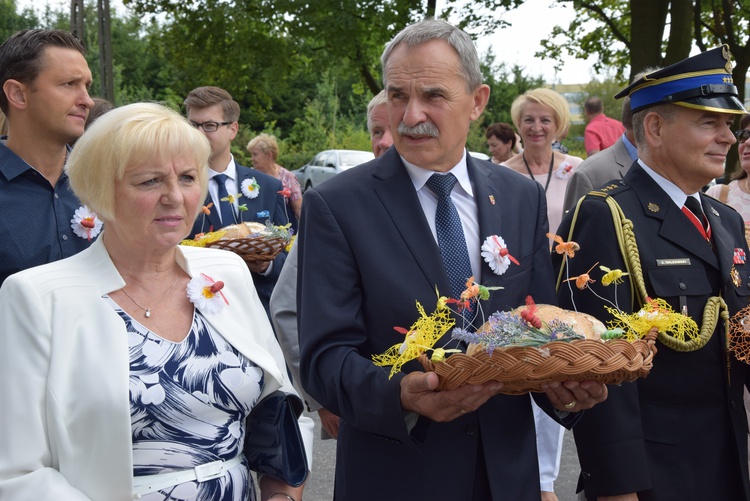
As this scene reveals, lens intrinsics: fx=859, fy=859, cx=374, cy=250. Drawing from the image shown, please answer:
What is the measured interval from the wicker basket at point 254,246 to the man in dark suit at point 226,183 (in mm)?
405

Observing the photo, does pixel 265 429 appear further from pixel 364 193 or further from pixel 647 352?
pixel 647 352

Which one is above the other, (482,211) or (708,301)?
→ (482,211)

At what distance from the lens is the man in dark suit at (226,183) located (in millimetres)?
5543

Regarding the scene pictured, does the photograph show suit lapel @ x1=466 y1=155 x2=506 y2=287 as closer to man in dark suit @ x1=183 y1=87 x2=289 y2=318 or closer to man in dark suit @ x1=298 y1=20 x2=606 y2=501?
man in dark suit @ x1=298 y1=20 x2=606 y2=501

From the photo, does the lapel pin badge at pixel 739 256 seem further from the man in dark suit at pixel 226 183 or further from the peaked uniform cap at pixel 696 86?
the man in dark suit at pixel 226 183

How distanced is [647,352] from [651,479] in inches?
31.7

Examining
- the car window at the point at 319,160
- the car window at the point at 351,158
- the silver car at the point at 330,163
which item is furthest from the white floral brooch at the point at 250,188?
the car window at the point at 319,160

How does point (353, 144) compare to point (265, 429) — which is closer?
point (265, 429)

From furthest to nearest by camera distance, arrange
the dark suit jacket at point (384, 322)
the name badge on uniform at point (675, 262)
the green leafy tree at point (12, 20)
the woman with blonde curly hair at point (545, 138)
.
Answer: the green leafy tree at point (12, 20) < the woman with blonde curly hair at point (545, 138) < the name badge on uniform at point (675, 262) < the dark suit jacket at point (384, 322)

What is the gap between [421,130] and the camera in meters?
2.68

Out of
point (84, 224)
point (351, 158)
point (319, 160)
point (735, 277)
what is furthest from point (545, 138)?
point (319, 160)

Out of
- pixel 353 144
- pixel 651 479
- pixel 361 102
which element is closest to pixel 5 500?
pixel 651 479

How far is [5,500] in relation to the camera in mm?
2271

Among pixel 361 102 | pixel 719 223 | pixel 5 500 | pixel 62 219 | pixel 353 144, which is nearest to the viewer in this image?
pixel 5 500
